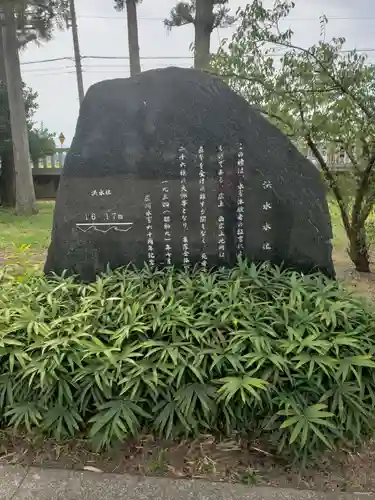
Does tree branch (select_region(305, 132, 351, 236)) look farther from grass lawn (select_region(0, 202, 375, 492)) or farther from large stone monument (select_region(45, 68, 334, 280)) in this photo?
grass lawn (select_region(0, 202, 375, 492))

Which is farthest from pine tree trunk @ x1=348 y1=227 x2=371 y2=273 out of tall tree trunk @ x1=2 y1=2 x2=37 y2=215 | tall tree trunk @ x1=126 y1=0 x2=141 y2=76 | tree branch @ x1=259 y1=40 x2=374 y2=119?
tall tree trunk @ x1=126 y1=0 x2=141 y2=76

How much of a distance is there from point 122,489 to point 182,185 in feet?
6.61

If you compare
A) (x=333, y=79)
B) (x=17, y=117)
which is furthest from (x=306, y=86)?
(x=17, y=117)

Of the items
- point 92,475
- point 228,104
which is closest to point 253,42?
point 228,104

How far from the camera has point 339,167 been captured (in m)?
5.24

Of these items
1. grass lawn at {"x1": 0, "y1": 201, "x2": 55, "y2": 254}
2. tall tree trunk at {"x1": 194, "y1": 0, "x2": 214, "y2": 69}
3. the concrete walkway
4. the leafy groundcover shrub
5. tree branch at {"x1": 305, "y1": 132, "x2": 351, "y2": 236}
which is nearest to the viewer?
the concrete walkway

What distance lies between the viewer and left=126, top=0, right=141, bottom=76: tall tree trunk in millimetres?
13039

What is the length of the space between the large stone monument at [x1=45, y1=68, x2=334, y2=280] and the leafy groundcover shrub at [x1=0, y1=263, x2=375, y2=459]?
0.78 meters

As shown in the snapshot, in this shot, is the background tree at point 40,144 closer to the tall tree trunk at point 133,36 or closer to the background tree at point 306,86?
the tall tree trunk at point 133,36

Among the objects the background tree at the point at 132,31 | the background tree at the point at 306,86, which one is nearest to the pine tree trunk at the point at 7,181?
the background tree at the point at 132,31

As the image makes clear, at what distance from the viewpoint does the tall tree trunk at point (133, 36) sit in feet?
42.8

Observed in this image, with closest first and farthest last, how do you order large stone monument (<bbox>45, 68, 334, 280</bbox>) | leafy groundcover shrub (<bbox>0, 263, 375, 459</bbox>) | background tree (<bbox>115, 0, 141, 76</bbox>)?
1. leafy groundcover shrub (<bbox>0, 263, 375, 459</bbox>)
2. large stone monument (<bbox>45, 68, 334, 280</bbox>)
3. background tree (<bbox>115, 0, 141, 76</bbox>)

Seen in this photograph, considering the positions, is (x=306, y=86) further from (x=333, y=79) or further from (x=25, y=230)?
(x=25, y=230)

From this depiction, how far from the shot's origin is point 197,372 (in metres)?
2.29
